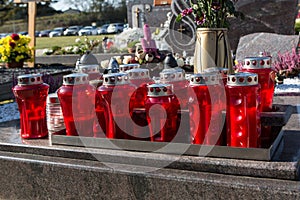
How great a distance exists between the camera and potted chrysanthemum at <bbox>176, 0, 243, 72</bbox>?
298cm

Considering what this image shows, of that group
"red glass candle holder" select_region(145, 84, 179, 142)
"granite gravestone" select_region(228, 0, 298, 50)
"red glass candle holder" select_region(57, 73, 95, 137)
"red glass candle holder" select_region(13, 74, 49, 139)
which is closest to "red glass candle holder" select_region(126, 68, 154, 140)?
"red glass candle holder" select_region(145, 84, 179, 142)

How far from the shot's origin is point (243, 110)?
6.10 ft

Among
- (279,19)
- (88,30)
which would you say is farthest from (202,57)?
(88,30)

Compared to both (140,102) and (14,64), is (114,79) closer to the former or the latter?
(140,102)

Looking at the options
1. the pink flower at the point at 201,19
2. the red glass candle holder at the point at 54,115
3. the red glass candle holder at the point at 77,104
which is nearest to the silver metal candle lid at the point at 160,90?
the red glass candle holder at the point at 77,104

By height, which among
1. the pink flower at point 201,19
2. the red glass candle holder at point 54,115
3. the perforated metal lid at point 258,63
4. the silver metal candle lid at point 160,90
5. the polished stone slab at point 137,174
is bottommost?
the polished stone slab at point 137,174

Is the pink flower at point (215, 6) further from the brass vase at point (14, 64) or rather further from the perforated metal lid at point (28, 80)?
the brass vase at point (14, 64)

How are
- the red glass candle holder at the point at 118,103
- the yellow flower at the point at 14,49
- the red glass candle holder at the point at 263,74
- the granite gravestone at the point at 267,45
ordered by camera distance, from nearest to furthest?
the red glass candle holder at the point at 118,103 → the red glass candle holder at the point at 263,74 → the granite gravestone at the point at 267,45 → the yellow flower at the point at 14,49

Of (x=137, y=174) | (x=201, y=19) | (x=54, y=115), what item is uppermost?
(x=201, y=19)

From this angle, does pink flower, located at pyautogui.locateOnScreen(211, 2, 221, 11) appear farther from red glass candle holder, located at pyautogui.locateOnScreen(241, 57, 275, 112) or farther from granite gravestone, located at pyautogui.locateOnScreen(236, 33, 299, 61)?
granite gravestone, located at pyautogui.locateOnScreen(236, 33, 299, 61)

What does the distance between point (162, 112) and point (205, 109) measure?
19 cm

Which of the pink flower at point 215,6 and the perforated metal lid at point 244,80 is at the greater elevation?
the pink flower at point 215,6

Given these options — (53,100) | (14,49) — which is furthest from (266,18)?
(53,100)

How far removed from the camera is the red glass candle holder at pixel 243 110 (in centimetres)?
183
